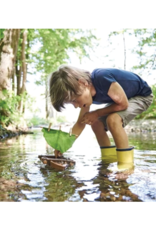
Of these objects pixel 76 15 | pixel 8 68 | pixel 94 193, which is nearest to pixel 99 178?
pixel 94 193

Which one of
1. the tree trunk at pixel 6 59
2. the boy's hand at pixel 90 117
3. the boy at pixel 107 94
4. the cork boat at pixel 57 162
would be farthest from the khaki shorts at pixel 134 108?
the tree trunk at pixel 6 59

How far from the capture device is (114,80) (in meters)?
1.37

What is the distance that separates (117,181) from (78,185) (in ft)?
0.53

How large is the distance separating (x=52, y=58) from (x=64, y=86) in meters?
4.73

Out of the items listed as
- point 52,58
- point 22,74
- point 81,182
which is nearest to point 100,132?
point 81,182

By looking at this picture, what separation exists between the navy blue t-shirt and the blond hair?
0.31 ft

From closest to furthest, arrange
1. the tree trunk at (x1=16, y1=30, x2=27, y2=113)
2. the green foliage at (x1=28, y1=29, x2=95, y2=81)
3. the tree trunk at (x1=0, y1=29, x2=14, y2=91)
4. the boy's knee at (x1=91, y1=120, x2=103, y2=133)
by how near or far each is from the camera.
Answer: the boy's knee at (x1=91, y1=120, x2=103, y2=133) → the tree trunk at (x1=0, y1=29, x2=14, y2=91) → the tree trunk at (x1=16, y1=30, x2=27, y2=113) → the green foliage at (x1=28, y1=29, x2=95, y2=81)

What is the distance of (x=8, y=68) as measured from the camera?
4090 millimetres

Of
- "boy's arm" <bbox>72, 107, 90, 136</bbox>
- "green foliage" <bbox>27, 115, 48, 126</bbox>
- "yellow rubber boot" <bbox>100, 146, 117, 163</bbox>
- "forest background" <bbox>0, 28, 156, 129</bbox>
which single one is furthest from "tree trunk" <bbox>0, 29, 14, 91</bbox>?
"yellow rubber boot" <bbox>100, 146, 117, 163</bbox>

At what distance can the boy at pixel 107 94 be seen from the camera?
4.40 ft

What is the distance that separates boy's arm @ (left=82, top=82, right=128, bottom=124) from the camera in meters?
1.35

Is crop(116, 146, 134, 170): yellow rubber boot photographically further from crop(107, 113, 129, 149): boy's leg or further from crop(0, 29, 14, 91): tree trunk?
crop(0, 29, 14, 91): tree trunk

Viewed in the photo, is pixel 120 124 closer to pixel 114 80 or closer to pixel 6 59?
pixel 114 80
